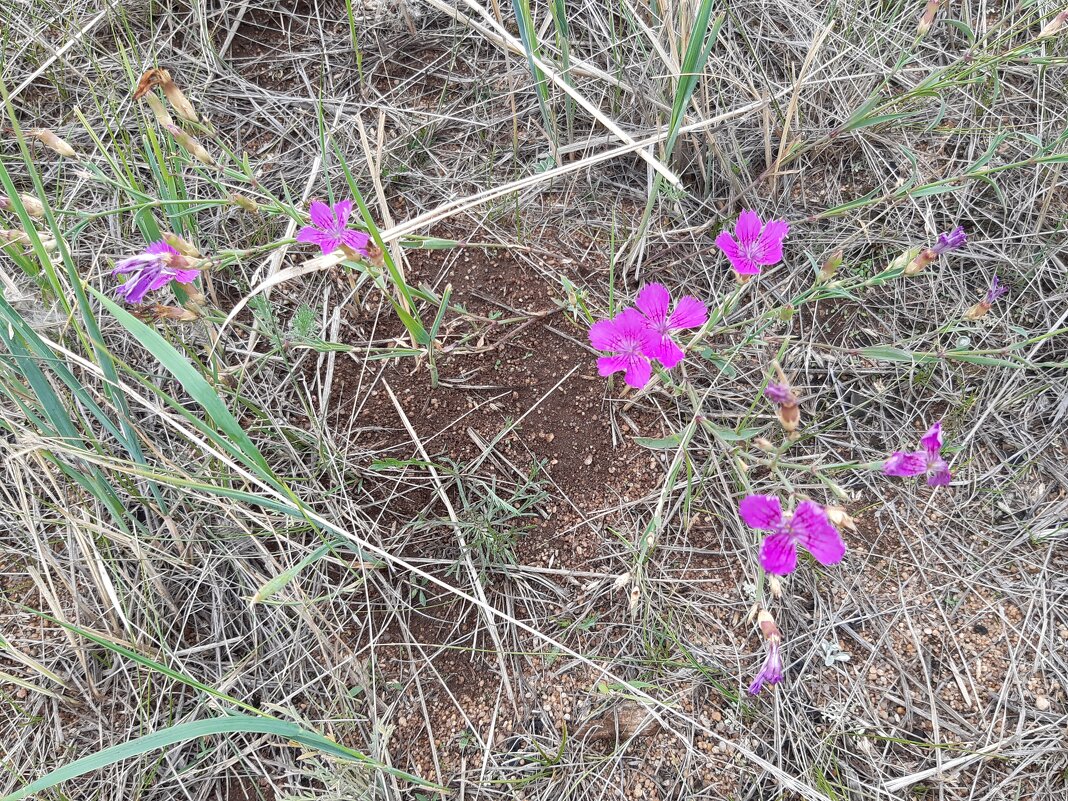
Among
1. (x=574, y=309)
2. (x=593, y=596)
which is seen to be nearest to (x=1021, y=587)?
(x=593, y=596)

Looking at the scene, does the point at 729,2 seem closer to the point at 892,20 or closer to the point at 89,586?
the point at 892,20

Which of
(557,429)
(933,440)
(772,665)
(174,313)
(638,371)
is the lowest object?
(772,665)

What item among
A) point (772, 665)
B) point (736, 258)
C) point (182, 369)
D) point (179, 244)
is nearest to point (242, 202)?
point (179, 244)

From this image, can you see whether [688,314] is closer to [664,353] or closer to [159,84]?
[664,353]

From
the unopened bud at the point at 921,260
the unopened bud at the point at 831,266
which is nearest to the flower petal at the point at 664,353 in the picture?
the unopened bud at the point at 831,266

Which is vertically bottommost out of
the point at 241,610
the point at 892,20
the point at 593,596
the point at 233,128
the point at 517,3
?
the point at 593,596

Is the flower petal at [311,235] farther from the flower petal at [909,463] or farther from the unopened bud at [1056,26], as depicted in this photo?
the unopened bud at [1056,26]

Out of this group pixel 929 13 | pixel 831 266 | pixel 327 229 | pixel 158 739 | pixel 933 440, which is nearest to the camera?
pixel 158 739
